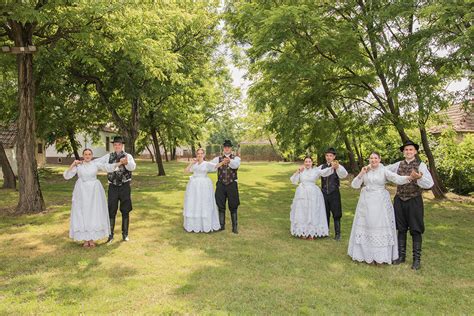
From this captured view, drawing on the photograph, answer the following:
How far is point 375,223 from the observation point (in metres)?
6.84

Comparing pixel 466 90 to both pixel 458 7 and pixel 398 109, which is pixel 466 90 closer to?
pixel 398 109

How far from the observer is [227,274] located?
6402mm

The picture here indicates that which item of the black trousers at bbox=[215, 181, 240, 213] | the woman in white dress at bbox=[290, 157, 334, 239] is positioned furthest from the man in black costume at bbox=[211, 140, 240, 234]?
the woman in white dress at bbox=[290, 157, 334, 239]

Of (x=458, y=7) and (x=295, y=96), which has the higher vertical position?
(x=458, y=7)

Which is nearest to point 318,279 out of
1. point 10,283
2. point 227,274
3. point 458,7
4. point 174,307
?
point 227,274

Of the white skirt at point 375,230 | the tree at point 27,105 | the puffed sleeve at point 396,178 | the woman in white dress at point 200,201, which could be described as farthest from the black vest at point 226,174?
the tree at point 27,105

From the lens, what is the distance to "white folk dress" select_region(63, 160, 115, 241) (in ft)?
26.0

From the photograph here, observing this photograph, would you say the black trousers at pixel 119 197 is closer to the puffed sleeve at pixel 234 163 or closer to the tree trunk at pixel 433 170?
the puffed sleeve at pixel 234 163

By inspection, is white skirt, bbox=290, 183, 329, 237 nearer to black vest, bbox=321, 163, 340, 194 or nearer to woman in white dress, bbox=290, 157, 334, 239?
woman in white dress, bbox=290, 157, 334, 239

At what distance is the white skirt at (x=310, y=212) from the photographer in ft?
28.8

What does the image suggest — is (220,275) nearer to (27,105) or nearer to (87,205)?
(87,205)

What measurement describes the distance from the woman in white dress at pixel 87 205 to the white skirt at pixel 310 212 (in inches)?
165

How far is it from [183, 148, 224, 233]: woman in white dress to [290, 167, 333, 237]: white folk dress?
208 centimetres

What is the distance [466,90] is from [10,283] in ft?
43.7
